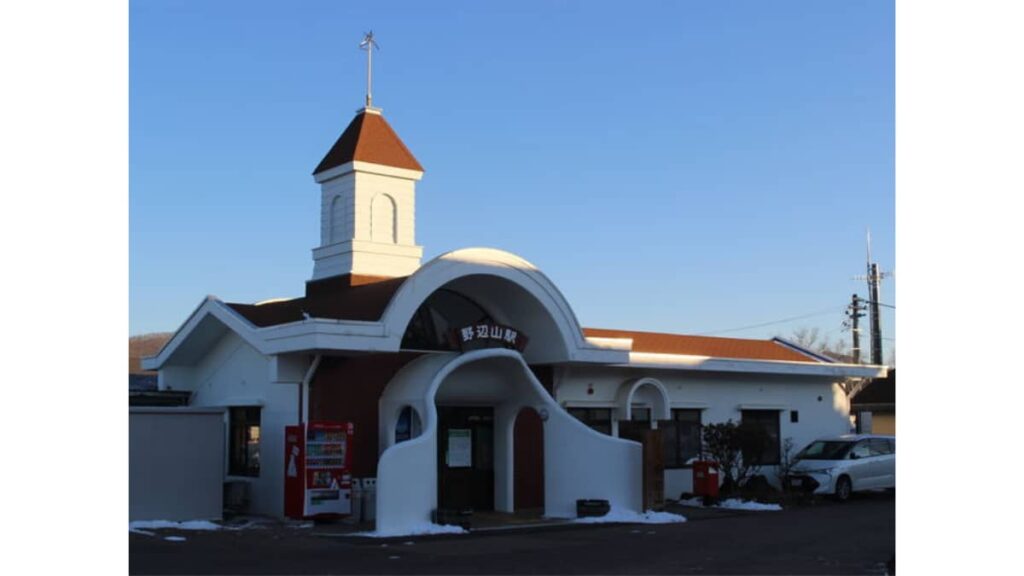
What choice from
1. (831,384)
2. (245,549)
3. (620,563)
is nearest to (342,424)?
(245,549)

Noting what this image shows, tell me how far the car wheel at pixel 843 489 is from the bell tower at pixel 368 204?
1075 centimetres

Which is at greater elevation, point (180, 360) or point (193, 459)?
point (180, 360)

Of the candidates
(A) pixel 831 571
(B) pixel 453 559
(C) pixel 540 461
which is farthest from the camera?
(C) pixel 540 461

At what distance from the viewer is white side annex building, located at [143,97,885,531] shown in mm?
19703

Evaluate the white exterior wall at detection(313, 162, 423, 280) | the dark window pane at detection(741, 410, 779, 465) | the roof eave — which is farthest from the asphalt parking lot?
the white exterior wall at detection(313, 162, 423, 280)

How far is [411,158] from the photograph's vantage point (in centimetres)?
2459

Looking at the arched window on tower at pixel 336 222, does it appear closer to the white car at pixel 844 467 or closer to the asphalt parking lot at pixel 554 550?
the asphalt parking lot at pixel 554 550

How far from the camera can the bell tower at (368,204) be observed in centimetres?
2345

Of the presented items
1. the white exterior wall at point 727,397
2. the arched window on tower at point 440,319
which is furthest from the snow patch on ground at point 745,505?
the arched window on tower at point 440,319

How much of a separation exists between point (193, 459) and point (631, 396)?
32.5 feet

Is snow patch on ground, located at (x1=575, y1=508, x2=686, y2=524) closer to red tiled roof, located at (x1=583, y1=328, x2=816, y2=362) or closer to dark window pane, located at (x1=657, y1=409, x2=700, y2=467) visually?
dark window pane, located at (x1=657, y1=409, x2=700, y2=467)

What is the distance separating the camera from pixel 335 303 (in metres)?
21.6

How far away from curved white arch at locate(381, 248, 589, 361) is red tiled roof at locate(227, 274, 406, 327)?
1.41 ft

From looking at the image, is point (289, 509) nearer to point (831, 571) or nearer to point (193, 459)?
point (193, 459)
